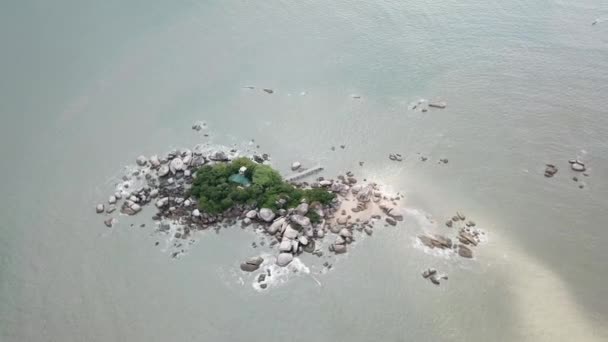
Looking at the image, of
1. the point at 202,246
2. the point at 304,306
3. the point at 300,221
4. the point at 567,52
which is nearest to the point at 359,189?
the point at 300,221

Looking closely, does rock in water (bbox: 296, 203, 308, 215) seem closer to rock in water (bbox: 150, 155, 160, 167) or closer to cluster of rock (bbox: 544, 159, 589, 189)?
rock in water (bbox: 150, 155, 160, 167)

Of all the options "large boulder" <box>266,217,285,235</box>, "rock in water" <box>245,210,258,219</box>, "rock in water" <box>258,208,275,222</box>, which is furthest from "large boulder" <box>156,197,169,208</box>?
"large boulder" <box>266,217,285,235</box>

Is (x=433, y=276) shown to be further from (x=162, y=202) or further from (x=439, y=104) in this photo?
(x=162, y=202)

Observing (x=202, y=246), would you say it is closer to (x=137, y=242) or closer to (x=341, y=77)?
(x=137, y=242)

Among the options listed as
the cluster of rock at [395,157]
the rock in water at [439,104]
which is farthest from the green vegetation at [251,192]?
the rock in water at [439,104]

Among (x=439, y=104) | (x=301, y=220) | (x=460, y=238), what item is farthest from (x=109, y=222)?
(x=439, y=104)
